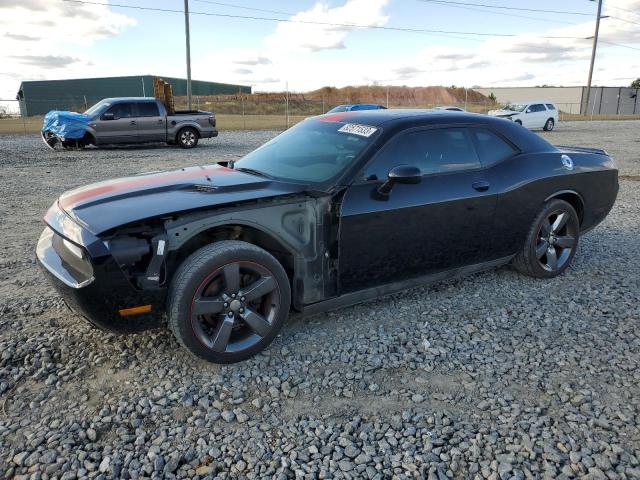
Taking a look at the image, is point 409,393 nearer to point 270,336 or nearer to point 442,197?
point 270,336

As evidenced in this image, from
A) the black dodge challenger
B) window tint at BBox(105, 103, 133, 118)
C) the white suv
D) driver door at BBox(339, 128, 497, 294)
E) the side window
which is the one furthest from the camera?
the white suv

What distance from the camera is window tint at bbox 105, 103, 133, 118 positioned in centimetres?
1508

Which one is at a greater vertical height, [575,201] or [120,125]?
[120,125]

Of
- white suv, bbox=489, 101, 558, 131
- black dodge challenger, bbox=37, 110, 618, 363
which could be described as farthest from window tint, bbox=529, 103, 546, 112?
black dodge challenger, bbox=37, 110, 618, 363

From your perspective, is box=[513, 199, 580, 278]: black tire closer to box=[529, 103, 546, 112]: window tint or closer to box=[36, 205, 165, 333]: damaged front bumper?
box=[36, 205, 165, 333]: damaged front bumper

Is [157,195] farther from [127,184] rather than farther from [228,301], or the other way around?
[228,301]

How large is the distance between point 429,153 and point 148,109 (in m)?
13.7

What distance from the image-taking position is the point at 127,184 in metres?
3.53

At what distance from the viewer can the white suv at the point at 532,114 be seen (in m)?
25.0

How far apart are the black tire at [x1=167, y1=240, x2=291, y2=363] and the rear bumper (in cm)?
14

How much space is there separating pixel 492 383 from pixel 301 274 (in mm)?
1375

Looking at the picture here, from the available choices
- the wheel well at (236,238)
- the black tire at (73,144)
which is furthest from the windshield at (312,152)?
the black tire at (73,144)

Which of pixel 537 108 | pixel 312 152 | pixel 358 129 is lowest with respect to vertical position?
pixel 312 152


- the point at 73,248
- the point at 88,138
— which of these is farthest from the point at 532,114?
the point at 73,248
